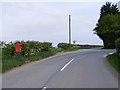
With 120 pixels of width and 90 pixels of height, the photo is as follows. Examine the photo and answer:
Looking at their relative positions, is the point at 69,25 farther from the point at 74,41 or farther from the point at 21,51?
the point at 21,51

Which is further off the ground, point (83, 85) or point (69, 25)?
point (69, 25)

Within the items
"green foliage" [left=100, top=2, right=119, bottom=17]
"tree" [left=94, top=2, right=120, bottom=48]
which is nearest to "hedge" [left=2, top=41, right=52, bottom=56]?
"tree" [left=94, top=2, right=120, bottom=48]

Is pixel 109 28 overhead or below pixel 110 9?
below

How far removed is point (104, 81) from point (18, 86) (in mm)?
3710

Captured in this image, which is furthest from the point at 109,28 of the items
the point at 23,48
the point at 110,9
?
the point at 23,48

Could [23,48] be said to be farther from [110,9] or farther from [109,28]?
[110,9]

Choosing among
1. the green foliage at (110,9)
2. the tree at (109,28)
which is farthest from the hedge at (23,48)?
the green foliage at (110,9)

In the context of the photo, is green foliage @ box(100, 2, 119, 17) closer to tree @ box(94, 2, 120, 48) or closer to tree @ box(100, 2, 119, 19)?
tree @ box(100, 2, 119, 19)

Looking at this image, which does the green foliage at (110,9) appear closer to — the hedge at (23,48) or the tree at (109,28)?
the tree at (109,28)

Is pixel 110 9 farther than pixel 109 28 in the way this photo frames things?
Yes

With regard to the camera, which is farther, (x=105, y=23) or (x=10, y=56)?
(x=105, y=23)

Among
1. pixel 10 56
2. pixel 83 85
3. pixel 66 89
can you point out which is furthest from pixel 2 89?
pixel 10 56

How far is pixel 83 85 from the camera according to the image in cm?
927

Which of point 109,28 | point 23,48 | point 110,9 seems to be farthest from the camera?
point 110,9
